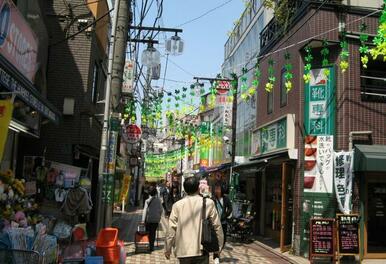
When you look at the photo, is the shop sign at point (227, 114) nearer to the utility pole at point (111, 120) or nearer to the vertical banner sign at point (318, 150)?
the vertical banner sign at point (318, 150)

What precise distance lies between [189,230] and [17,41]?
19.3ft

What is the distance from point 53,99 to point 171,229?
9.31 metres

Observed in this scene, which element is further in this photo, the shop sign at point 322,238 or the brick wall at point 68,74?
the brick wall at point 68,74

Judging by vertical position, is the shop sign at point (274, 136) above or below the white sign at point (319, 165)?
above

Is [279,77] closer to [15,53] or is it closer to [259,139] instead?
[259,139]

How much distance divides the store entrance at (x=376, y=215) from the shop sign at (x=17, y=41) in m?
9.65

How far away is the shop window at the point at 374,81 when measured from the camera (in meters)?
14.8

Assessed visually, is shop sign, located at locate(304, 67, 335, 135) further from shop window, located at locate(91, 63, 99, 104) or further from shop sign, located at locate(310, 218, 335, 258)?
shop window, located at locate(91, 63, 99, 104)

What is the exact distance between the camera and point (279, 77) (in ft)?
59.5

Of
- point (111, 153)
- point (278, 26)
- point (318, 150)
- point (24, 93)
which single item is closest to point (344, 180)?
point (318, 150)

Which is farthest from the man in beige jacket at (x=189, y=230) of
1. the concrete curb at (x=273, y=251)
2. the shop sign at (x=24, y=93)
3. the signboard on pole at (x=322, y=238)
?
the concrete curb at (x=273, y=251)

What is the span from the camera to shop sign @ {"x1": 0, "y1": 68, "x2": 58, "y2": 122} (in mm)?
7566

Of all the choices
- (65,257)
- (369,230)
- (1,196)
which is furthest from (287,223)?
(1,196)

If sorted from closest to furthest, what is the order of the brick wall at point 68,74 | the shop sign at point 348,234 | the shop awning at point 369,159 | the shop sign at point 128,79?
the shop sign at point 348,234 < the shop awning at point 369,159 < the brick wall at point 68,74 < the shop sign at point 128,79
